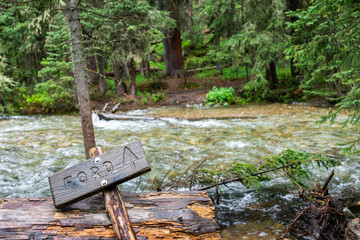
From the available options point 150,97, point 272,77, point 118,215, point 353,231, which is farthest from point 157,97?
point 353,231

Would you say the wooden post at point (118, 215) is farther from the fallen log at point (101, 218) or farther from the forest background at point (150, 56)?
the forest background at point (150, 56)

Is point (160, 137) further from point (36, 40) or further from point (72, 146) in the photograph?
point (36, 40)

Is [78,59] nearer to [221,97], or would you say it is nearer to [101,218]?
[101,218]

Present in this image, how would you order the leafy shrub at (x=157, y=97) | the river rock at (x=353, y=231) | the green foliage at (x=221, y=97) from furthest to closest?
the leafy shrub at (x=157, y=97)
the green foliage at (x=221, y=97)
the river rock at (x=353, y=231)

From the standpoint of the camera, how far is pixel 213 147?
8.56 m

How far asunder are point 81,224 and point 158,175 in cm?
357

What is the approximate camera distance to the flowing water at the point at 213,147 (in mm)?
4961

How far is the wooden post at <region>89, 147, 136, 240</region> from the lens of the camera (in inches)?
117

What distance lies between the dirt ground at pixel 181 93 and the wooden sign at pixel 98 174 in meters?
12.7

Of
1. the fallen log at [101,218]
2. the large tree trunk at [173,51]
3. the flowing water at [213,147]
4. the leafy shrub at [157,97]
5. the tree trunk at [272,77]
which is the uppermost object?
the large tree trunk at [173,51]

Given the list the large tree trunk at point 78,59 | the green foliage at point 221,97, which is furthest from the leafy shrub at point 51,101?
the large tree trunk at point 78,59

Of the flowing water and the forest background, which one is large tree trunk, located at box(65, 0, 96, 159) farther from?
the forest background

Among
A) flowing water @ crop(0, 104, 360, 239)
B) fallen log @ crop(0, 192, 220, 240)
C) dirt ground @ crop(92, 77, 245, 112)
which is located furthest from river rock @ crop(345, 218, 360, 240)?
dirt ground @ crop(92, 77, 245, 112)

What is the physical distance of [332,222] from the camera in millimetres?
4070
